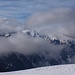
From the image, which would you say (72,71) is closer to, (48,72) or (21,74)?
(48,72)

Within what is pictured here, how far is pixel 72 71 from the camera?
24188mm

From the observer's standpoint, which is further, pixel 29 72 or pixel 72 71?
pixel 29 72

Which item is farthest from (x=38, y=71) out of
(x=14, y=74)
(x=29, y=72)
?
(x=14, y=74)

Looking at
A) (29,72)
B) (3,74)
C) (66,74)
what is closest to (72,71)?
(66,74)

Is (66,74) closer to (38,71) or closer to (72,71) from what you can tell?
(72,71)

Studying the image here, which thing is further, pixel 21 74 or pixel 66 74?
pixel 21 74

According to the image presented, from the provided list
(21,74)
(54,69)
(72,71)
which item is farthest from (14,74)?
(72,71)

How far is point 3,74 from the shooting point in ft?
84.3

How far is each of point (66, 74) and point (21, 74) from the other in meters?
4.89

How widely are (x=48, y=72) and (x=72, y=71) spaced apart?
2.62 metres

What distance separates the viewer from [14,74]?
25.6 metres

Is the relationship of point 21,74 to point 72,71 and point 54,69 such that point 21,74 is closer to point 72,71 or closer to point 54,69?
point 54,69

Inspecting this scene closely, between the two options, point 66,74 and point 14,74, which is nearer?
point 66,74

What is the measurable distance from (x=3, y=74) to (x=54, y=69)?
5.46 metres
